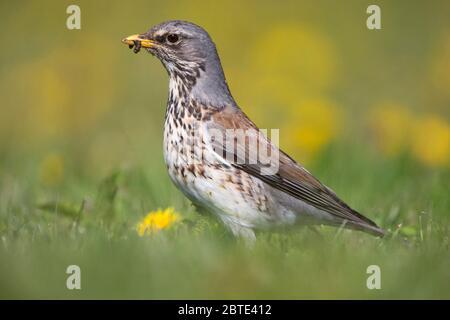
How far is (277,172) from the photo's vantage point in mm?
6855

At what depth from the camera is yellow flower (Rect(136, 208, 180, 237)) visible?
21.7ft

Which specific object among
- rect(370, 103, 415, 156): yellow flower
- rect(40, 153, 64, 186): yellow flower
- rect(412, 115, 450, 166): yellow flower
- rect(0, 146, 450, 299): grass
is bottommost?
rect(0, 146, 450, 299): grass

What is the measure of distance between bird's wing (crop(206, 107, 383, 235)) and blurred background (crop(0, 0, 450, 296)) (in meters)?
0.74

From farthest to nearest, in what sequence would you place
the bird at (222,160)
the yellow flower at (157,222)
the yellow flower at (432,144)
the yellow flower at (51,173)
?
the yellow flower at (432,144) < the yellow flower at (51,173) < the yellow flower at (157,222) < the bird at (222,160)

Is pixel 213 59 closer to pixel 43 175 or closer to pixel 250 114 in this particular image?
pixel 43 175

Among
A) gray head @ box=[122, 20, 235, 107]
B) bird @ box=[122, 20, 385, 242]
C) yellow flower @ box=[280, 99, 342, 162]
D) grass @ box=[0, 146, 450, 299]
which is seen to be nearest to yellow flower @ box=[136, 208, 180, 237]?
grass @ box=[0, 146, 450, 299]

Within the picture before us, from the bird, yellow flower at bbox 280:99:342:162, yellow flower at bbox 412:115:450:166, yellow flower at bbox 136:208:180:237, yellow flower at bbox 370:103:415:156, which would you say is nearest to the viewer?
the bird

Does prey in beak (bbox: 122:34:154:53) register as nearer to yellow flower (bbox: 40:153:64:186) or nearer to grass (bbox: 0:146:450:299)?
grass (bbox: 0:146:450:299)

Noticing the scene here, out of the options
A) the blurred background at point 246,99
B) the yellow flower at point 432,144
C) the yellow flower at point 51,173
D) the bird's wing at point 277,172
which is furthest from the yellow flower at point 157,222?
the yellow flower at point 432,144

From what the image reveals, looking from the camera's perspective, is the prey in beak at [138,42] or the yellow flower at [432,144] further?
the yellow flower at [432,144]

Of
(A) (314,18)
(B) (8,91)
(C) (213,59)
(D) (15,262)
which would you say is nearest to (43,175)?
(C) (213,59)

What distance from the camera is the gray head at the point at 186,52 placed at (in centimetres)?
709

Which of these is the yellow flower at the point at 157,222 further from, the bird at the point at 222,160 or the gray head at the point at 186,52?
the gray head at the point at 186,52

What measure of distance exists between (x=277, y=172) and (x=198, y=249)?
1.39 metres
